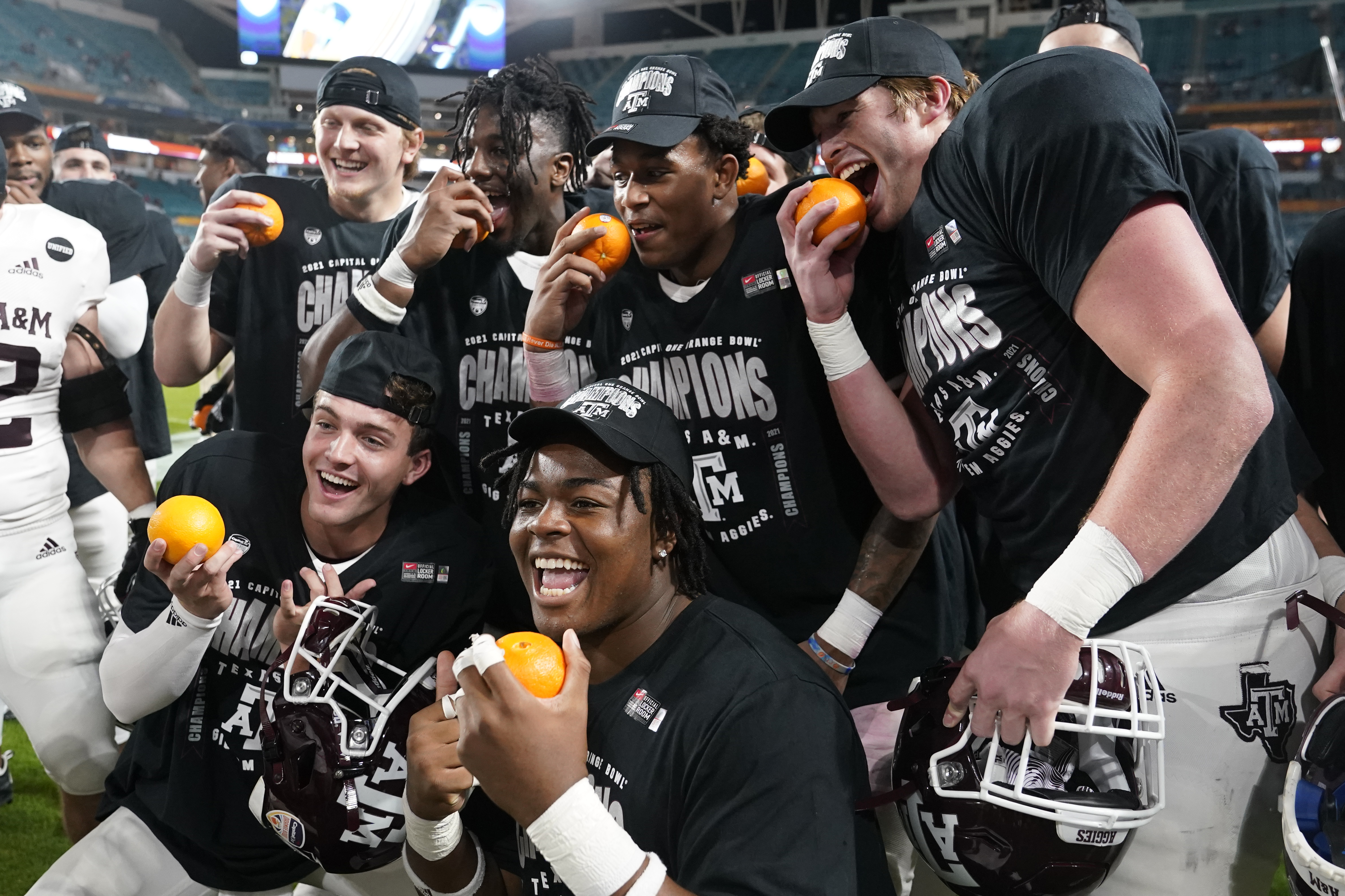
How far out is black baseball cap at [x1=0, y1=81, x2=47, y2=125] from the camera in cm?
515

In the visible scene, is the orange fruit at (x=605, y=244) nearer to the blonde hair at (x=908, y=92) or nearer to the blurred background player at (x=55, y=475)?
the blonde hair at (x=908, y=92)

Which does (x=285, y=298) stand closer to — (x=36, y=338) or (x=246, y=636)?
(x=36, y=338)

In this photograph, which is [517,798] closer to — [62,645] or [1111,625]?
[1111,625]

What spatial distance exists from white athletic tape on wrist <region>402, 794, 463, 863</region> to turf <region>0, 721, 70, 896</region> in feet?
7.35

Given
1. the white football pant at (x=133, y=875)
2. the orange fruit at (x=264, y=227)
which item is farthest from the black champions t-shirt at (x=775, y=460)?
the orange fruit at (x=264, y=227)

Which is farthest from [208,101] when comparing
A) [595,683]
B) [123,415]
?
[595,683]

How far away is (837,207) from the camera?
7.56 ft

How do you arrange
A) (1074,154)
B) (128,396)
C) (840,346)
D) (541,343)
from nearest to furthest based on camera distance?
(1074,154)
(840,346)
(541,343)
(128,396)

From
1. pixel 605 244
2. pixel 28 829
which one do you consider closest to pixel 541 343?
pixel 605 244

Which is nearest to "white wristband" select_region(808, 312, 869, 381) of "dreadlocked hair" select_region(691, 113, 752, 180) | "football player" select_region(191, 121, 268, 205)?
"dreadlocked hair" select_region(691, 113, 752, 180)

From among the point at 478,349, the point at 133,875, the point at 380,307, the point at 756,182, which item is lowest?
the point at 133,875

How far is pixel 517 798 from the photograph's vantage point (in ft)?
5.55

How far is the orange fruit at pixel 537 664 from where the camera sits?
1.76 meters

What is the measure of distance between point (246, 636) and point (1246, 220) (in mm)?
2882
